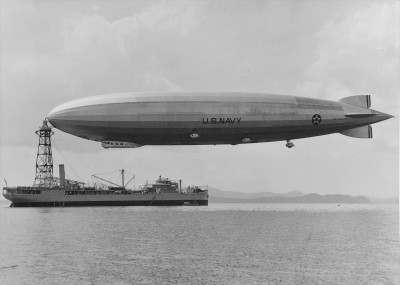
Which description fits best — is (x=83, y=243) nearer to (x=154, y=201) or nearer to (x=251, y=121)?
(x=251, y=121)

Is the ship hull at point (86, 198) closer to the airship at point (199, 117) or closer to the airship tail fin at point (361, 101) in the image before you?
the airship at point (199, 117)

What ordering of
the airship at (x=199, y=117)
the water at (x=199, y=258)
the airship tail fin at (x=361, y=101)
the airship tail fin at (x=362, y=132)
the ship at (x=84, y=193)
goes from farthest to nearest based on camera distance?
the ship at (x=84, y=193)
the airship tail fin at (x=362, y=132)
the airship tail fin at (x=361, y=101)
the airship at (x=199, y=117)
the water at (x=199, y=258)

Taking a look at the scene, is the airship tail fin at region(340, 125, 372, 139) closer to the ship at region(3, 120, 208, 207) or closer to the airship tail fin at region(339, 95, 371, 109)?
the airship tail fin at region(339, 95, 371, 109)

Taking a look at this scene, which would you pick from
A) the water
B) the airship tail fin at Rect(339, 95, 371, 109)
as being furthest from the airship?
the water

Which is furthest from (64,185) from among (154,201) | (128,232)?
(128,232)

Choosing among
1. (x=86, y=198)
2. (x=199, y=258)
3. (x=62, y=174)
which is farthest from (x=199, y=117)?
(x=62, y=174)

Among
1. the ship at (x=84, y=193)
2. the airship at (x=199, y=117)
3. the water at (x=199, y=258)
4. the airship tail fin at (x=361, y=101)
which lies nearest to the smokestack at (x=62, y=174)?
the ship at (x=84, y=193)
